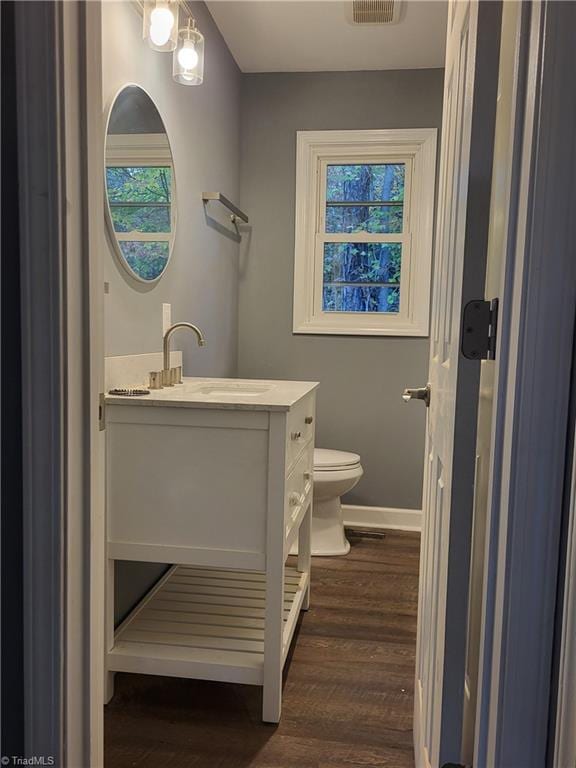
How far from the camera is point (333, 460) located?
9.48ft

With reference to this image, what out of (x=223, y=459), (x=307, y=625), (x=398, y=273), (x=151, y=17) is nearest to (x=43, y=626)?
(x=223, y=459)

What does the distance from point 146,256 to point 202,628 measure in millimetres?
1263

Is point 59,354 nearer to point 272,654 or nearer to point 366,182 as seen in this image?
point 272,654

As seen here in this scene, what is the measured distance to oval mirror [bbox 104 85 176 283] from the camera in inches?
73.4

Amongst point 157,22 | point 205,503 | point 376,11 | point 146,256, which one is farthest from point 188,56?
point 205,503

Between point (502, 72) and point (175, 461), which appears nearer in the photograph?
point (502, 72)

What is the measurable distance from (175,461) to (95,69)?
A: 3.45ft

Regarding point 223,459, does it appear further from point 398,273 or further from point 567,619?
point 398,273

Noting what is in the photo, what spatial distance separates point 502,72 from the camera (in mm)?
1162

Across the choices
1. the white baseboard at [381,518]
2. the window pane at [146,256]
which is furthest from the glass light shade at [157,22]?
the white baseboard at [381,518]

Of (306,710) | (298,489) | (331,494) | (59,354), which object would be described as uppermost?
(59,354)

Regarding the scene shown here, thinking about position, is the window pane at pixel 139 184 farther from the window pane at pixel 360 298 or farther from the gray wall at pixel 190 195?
the window pane at pixel 360 298

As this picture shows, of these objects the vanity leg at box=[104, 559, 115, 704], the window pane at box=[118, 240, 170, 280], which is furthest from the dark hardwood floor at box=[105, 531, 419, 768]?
the window pane at box=[118, 240, 170, 280]

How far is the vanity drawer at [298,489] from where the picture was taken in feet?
5.82
